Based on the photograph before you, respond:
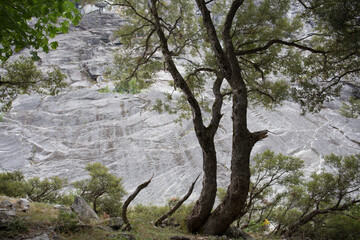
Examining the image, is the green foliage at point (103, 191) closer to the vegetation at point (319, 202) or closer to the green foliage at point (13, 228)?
the vegetation at point (319, 202)

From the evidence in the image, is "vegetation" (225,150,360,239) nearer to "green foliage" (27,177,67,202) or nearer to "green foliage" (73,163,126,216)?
"green foliage" (73,163,126,216)

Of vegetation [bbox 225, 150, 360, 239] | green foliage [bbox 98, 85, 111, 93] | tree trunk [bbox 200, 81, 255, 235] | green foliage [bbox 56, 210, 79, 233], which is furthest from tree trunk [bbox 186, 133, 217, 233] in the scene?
green foliage [bbox 98, 85, 111, 93]

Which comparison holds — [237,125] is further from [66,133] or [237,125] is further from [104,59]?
[104,59]

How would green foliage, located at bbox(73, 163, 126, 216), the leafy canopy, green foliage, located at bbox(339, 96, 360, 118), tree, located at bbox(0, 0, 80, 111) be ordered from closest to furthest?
tree, located at bbox(0, 0, 80, 111) → the leafy canopy → green foliage, located at bbox(73, 163, 126, 216) → green foliage, located at bbox(339, 96, 360, 118)

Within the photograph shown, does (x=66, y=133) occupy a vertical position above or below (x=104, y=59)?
below

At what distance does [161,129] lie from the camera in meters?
18.3

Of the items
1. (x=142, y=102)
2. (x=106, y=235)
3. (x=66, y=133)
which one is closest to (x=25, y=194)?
(x=106, y=235)

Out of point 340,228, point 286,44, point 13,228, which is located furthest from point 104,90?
point 13,228

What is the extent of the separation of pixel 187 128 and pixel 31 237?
15.1 metres

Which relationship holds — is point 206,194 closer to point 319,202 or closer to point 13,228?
point 13,228

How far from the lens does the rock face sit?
1502 cm

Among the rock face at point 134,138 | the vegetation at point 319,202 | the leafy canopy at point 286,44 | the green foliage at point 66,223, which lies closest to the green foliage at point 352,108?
the rock face at point 134,138

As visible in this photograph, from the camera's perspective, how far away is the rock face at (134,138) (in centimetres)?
1502

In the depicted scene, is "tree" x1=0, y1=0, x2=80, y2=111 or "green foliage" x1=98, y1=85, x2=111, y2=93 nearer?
A: "tree" x1=0, y1=0, x2=80, y2=111
